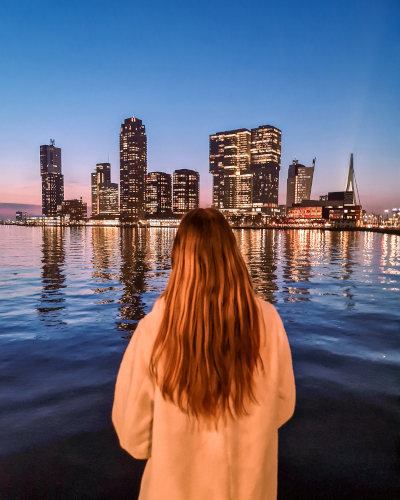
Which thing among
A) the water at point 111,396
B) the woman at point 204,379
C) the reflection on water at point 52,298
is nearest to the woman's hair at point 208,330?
the woman at point 204,379

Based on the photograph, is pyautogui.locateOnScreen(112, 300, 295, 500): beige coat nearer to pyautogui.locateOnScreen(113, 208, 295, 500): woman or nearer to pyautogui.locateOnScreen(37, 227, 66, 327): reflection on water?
pyautogui.locateOnScreen(113, 208, 295, 500): woman

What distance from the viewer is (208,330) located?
174 centimetres

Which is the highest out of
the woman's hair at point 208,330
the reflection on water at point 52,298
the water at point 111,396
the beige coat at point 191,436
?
the woman's hair at point 208,330

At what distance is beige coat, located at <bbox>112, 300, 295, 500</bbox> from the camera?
1.77m

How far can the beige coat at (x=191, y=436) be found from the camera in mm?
1769

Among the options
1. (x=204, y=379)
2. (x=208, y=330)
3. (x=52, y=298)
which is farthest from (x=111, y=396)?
(x=52, y=298)

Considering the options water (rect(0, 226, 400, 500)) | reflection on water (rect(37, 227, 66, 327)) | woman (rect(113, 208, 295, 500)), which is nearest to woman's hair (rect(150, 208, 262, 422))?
woman (rect(113, 208, 295, 500))

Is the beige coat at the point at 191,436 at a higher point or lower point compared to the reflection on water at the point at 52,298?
higher

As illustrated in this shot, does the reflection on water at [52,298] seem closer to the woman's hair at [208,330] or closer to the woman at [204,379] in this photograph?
the woman at [204,379]

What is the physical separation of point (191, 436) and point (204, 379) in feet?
1.06

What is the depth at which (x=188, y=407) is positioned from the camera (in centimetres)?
177

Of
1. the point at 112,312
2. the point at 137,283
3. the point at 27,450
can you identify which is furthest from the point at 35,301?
the point at 27,450

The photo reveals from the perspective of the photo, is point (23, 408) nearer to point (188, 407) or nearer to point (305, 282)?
point (188, 407)

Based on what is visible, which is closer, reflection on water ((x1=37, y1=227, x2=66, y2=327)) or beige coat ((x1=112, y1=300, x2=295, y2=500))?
beige coat ((x1=112, y1=300, x2=295, y2=500))
